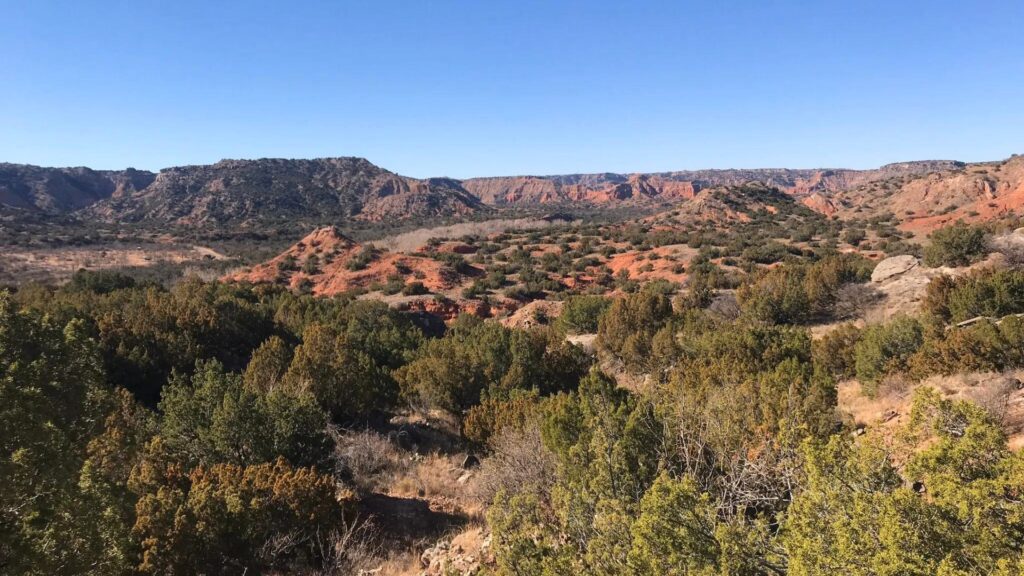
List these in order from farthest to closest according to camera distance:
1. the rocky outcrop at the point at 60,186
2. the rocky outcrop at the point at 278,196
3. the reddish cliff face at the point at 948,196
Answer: the rocky outcrop at the point at 60,186
the rocky outcrop at the point at 278,196
the reddish cliff face at the point at 948,196

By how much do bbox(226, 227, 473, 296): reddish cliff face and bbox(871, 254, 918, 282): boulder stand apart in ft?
91.5

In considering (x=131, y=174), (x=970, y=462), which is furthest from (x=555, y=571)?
(x=131, y=174)

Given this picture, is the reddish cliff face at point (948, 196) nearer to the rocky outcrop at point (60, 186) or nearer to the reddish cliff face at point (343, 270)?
Answer: the reddish cliff face at point (343, 270)

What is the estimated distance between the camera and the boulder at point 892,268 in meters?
24.0

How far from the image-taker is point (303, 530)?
7492 mm

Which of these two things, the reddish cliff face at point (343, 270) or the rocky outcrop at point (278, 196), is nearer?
the reddish cliff face at point (343, 270)

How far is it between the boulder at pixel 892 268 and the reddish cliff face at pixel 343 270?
27892 mm

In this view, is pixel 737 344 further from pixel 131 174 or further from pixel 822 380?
pixel 131 174

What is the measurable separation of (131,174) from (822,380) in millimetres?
195009

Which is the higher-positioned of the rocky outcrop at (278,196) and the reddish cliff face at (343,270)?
the rocky outcrop at (278,196)

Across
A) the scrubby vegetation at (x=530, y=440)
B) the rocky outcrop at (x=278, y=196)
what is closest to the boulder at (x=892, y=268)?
the scrubby vegetation at (x=530, y=440)

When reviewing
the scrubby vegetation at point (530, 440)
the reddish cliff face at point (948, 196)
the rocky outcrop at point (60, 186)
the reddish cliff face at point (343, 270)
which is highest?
the rocky outcrop at point (60, 186)

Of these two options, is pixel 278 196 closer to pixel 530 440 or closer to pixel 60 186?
pixel 60 186

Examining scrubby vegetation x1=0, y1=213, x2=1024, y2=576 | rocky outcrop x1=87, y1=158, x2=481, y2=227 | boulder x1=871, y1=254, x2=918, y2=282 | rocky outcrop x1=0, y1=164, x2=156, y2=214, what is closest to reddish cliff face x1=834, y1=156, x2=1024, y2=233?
boulder x1=871, y1=254, x2=918, y2=282
